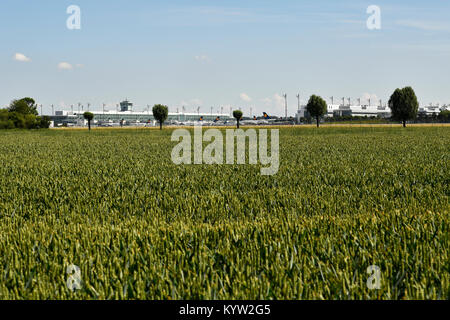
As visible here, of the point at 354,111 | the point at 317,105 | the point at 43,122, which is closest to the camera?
the point at 317,105

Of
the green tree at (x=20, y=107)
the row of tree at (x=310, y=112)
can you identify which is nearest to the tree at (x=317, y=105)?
the row of tree at (x=310, y=112)

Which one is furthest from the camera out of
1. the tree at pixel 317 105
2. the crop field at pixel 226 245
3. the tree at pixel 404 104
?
the tree at pixel 317 105

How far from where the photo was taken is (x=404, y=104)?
80.6 m

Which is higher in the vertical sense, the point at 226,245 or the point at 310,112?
the point at 310,112

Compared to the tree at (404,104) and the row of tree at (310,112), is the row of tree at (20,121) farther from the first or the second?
the tree at (404,104)

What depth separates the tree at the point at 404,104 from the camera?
80438mm

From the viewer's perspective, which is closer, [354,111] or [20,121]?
[20,121]

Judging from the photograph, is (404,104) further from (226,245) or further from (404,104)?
(226,245)

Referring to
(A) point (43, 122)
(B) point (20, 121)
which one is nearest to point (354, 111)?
(A) point (43, 122)

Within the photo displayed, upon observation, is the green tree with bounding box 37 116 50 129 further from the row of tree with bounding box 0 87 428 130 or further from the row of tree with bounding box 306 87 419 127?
the row of tree with bounding box 306 87 419 127
